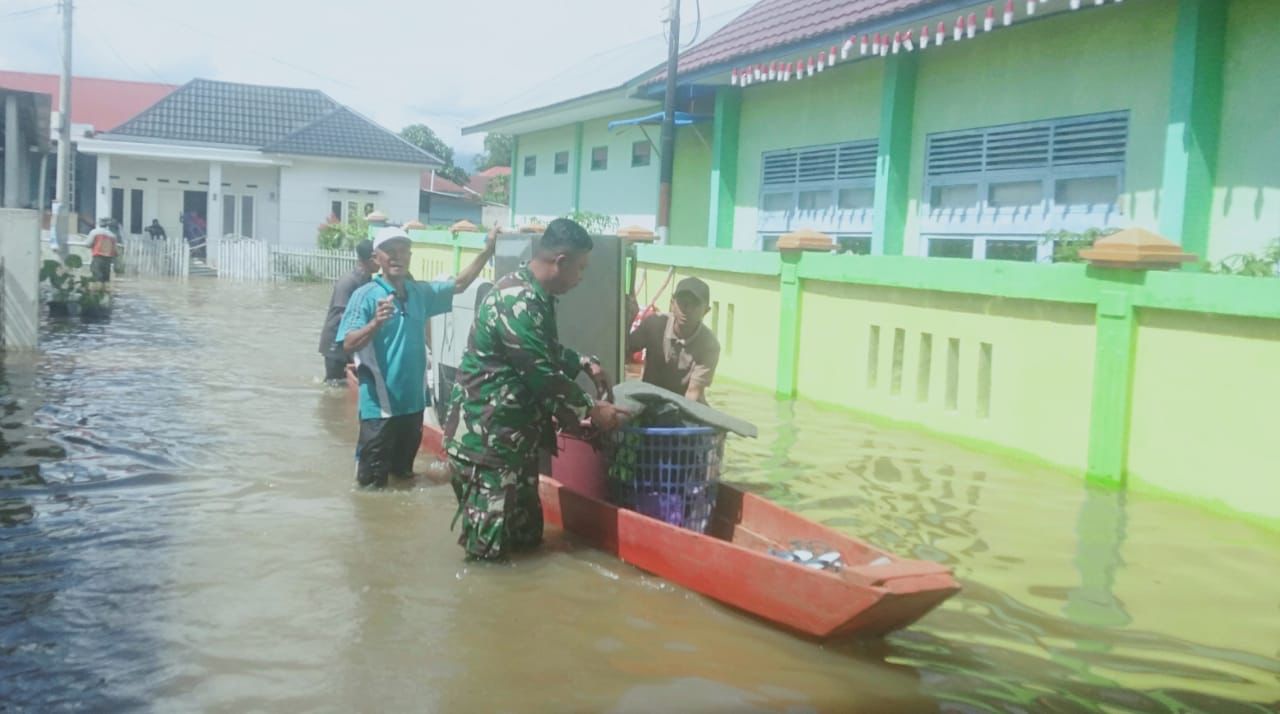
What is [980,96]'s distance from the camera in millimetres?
13555

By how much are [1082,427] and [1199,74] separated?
417 cm

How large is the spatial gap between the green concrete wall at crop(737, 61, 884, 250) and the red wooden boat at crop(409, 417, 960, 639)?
10088mm

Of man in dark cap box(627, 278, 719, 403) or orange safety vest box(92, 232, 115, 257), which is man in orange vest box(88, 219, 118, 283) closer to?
orange safety vest box(92, 232, 115, 257)

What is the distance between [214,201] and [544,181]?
14.3 meters

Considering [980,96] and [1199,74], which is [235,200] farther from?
[1199,74]

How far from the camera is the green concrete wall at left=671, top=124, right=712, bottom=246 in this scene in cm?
2033

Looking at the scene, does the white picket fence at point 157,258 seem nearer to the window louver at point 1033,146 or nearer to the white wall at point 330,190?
the white wall at point 330,190

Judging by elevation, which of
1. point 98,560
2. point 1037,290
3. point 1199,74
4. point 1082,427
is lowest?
point 98,560

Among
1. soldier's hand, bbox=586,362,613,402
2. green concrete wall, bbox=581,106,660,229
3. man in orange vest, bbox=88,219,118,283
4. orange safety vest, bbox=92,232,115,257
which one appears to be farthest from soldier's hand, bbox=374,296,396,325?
orange safety vest, bbox=92,232,115,257

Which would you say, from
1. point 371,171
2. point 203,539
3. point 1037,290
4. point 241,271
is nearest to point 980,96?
point 1037,290

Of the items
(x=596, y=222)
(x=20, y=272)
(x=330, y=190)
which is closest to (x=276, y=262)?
(x=330, y=190)

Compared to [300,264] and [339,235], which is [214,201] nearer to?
[339,235]

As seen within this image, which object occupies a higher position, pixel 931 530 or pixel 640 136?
pixel 640 136

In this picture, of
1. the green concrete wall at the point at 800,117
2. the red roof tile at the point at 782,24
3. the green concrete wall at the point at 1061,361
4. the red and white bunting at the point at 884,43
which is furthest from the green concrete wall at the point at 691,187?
the green concrete wall at the point at 1061,361
